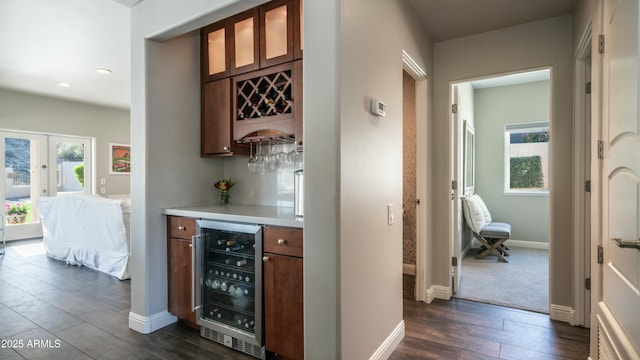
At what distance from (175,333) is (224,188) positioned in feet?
3.96

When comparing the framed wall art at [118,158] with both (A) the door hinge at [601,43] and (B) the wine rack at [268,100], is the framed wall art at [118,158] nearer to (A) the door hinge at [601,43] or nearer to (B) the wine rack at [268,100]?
(B) the wine rack at [268,100]

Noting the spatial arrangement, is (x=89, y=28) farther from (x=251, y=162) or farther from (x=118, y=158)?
(x=118, y=158)

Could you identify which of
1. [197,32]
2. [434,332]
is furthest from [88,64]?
[434,332]

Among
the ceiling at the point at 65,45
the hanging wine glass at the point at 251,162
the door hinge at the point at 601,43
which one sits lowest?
the hanging wine glass at the point at 251,162

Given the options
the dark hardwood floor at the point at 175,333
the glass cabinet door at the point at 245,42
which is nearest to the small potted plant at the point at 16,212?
the dark hardwood floor at the point at 175,333

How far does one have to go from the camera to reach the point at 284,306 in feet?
6.28

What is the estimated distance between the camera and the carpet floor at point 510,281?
3158 mm

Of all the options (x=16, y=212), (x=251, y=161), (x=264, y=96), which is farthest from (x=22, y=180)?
(x=264, y=96)

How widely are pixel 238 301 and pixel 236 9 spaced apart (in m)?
1.91

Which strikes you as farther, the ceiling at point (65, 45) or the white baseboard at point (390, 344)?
the ceiling at point (65, 45)

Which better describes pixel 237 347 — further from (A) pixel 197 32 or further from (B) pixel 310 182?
(A) pixel 197 32

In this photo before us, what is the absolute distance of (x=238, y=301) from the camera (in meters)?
2.23

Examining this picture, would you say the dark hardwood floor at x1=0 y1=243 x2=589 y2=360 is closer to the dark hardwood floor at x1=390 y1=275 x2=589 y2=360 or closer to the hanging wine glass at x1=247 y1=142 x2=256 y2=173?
the dark hardwood floor at x1=390 y1=275 x2=589 y2=360

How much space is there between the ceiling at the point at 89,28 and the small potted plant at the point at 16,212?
2163 millimetres
